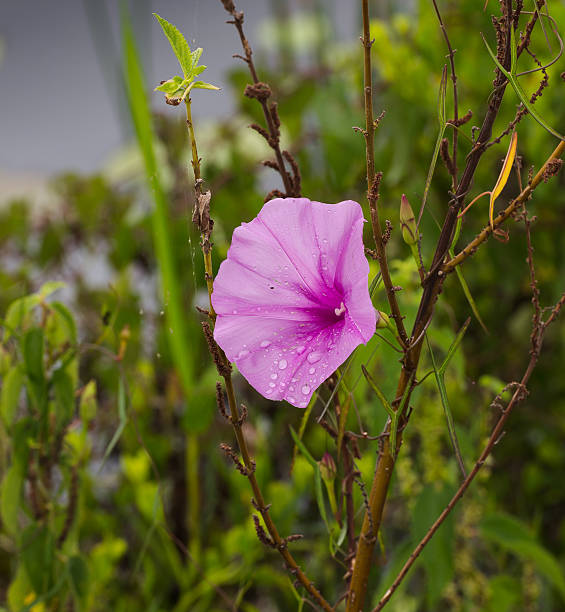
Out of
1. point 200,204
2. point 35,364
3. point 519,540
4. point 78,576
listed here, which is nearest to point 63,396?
point 35,364

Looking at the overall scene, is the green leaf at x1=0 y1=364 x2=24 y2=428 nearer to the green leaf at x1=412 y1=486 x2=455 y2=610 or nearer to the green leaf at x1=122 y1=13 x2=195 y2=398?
the green leaf at x1=122 y1=13 x2=195 y2=398

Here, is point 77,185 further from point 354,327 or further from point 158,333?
point 354,327

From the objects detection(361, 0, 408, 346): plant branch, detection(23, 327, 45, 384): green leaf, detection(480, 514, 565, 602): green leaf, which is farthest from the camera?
detection(480, 514, 565, 602): green leaf

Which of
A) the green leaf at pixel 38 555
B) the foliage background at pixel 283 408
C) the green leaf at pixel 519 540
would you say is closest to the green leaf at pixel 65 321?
the foliage background at pixel 283 408

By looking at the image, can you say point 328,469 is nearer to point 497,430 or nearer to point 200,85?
point 497,430

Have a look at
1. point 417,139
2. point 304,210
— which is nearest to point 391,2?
point 417,139

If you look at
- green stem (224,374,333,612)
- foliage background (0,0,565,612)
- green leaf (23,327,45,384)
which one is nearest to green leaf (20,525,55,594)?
foliage background (0,0,565,612)

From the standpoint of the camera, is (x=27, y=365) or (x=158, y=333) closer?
(x=27, y=365)
